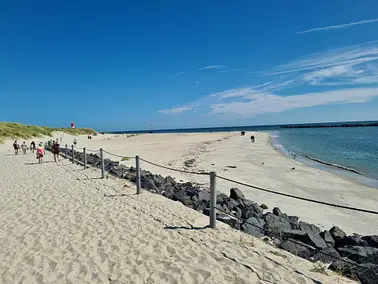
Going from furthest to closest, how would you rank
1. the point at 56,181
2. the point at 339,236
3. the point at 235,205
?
1. the point at 56,181
2. the point at 235,205
3. the point at 339,236

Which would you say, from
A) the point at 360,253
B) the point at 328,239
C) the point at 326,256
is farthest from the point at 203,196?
the point at 360,253

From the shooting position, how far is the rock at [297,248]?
4.61 meters

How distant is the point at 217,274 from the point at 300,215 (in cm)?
483

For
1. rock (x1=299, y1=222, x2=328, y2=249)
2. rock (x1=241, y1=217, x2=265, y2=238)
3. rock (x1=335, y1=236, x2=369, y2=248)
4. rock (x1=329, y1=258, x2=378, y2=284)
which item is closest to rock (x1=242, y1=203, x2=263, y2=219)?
rock (x1=241, y1=217, x2=265, y2=238)

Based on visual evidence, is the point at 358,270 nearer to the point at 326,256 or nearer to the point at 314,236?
the point at 326,256

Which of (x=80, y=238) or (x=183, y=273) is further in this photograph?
(x=80, y=238)

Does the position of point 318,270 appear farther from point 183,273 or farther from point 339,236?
point 339,236

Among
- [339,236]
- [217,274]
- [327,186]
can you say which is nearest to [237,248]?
[217,274]

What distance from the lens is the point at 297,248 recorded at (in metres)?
4.75

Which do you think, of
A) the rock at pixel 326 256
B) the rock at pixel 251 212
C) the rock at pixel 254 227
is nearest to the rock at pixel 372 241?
the rock at pixel 326 256

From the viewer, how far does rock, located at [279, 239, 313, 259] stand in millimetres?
4613

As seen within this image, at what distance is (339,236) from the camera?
5.80 metres

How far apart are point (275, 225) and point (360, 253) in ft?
5.45

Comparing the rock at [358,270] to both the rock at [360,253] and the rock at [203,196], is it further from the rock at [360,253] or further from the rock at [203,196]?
the rock at [203,196]
